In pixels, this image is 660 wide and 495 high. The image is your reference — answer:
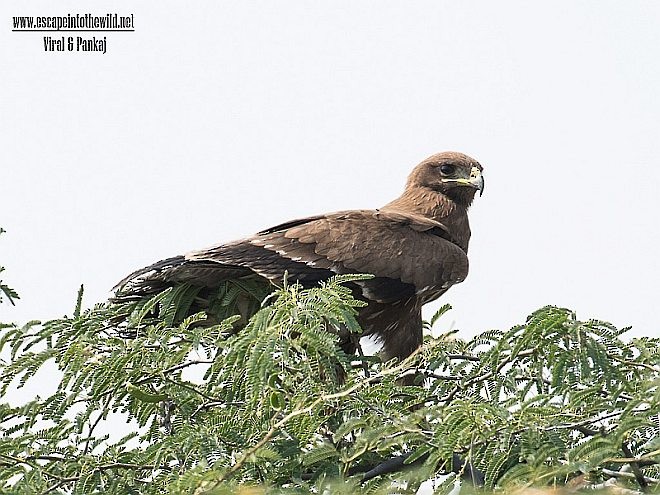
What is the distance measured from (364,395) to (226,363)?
0.40 meters

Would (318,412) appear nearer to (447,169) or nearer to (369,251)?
(369,251)

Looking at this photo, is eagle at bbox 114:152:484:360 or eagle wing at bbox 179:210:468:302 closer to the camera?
eagle at bbox 114:152:484:360

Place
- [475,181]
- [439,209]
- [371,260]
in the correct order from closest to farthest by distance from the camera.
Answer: [371,260]
[439,209]
[475,181]

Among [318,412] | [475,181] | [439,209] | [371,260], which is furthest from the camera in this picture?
[475,181]

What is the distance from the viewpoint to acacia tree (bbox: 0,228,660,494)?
2293mm

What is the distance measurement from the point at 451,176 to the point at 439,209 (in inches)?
13.0

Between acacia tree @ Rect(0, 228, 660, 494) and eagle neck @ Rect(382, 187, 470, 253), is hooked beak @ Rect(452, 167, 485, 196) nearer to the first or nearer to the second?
eagle neck @ Rect(382, 187, 470, 253)

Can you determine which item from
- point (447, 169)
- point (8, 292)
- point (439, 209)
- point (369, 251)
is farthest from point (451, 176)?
point (8, 292)

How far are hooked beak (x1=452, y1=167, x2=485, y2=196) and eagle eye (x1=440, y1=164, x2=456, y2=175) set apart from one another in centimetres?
10

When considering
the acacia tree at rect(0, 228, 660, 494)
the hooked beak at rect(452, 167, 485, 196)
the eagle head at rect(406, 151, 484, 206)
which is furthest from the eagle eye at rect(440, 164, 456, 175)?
the acacia tree at rect(0, 228, 660, 494)

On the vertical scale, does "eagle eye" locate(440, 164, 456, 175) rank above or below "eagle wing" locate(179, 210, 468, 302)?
above

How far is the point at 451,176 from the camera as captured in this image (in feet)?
21.6

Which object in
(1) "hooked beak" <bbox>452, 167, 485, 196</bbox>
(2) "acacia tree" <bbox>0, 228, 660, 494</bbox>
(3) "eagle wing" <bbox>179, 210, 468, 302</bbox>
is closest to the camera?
(2) "acacia tree" <bbox>0, 228, 660, 494</bbox>

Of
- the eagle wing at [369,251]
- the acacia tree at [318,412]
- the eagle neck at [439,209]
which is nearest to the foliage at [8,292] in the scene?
the acacia tree at [318,412]
